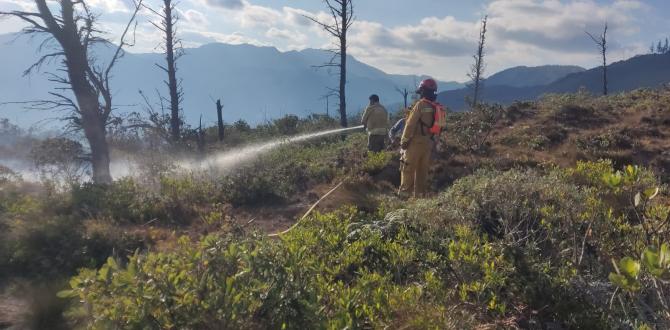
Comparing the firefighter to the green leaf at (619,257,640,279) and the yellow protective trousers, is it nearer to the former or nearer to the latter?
the yellow protective trousers

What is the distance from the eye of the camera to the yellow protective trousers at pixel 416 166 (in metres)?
8.05

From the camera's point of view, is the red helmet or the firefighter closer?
the red helmet

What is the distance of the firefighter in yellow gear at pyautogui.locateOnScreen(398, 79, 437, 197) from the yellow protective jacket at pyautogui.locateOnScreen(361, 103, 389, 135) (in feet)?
11.6

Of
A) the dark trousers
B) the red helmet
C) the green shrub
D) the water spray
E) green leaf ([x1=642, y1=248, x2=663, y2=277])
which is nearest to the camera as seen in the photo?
green leaf ([x1=642, y1=248, x2=663, y2=277])

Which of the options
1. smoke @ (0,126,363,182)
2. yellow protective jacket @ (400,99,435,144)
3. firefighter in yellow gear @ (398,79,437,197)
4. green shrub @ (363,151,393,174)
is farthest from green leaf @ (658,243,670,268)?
smoke @ (0,126,363,182)

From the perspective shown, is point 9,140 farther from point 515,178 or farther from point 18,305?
point 515,178

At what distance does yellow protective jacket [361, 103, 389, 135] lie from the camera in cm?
1165

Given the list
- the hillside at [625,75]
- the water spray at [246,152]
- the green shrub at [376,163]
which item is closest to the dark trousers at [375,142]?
the green shrub at [376,163]

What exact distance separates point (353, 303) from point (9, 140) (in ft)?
109

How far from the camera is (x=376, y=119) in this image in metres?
11.8

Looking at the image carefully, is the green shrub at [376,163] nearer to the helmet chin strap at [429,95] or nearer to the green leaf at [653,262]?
the helmet chin strap at [429,95]

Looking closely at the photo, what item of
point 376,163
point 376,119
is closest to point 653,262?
point 376,163

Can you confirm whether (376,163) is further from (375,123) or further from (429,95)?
(429,95)

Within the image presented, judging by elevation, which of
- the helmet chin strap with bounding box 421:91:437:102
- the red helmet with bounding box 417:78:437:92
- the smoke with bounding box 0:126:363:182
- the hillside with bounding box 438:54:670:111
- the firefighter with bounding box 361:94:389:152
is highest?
the hillside with bounding box 438:54:670:111
